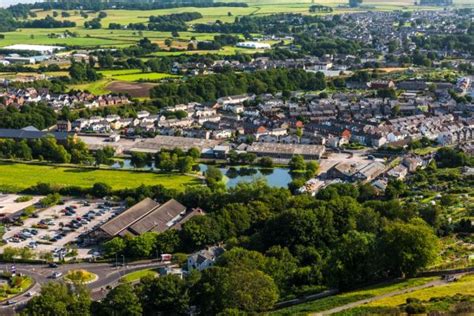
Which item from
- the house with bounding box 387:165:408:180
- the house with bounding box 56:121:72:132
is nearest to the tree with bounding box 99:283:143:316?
the house with bounding box 387:165:408:180

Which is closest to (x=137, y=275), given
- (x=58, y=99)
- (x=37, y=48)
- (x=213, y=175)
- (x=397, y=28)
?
(x=213, y=175)

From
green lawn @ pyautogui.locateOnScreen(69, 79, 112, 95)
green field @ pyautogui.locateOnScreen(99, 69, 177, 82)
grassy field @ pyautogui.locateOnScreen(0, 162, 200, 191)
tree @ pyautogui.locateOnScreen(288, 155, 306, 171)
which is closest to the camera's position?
grassy field @ pyautogui.locateOnScreen(0, 162, 200, 191)

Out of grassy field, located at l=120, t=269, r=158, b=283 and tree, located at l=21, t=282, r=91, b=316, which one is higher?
tree, located at l=21, t=282, r=91, b=316

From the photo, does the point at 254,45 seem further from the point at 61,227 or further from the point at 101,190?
the point at 61,227

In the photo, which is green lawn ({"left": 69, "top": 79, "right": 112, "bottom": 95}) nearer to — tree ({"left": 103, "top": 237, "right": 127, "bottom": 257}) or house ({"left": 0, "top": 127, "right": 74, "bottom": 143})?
house ({"left": 0, "top": 127, "right": 74, "bottom": 143})

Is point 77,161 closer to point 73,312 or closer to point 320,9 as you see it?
point 73,312

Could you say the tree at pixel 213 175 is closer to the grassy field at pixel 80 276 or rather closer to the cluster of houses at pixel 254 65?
the grassy field at pixel 80 276

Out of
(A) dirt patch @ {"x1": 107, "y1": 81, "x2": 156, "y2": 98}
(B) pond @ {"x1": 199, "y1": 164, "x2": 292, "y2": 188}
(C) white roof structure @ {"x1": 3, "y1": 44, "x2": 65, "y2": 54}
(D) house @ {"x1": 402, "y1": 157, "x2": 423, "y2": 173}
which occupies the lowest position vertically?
(B) pond @ {"x1": 199, "y1": 164, "x2": 292, "y2": 188}
